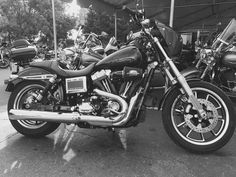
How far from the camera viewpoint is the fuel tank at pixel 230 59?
10.5 ft

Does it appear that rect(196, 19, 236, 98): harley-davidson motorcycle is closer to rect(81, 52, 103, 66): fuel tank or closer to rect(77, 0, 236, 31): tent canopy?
rect(81, 52, 103, 66): fuel tank

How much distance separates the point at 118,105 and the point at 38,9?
14.5 meters

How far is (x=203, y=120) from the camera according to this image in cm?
219

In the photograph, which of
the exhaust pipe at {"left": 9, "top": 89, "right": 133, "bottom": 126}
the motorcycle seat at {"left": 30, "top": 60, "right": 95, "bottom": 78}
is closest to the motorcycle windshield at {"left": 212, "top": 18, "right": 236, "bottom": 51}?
the exhaust pipe at {"left": 9, "top": 89, "right": 133, "bottom": 126}

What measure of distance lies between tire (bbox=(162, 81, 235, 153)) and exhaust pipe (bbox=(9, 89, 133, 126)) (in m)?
0.45

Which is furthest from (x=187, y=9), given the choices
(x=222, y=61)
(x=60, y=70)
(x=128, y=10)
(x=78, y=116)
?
(x=78, y=116)

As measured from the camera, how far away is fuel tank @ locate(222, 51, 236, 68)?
10.5 feet

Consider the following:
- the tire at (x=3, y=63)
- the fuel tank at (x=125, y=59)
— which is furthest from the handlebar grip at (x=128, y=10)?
the tire at (x=3, y=63)

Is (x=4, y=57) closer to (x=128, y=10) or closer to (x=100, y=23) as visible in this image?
(x=100, y=23)

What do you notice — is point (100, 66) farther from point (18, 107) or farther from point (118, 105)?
point (18, 107)

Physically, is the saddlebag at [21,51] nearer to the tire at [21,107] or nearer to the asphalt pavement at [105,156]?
the tire at [21,107]

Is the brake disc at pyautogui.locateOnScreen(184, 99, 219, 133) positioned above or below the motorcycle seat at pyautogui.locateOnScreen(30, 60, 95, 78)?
below

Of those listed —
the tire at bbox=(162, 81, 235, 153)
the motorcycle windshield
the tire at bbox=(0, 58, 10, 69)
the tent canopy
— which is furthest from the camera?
the tire at bbox=(0, 58, 10, 69)

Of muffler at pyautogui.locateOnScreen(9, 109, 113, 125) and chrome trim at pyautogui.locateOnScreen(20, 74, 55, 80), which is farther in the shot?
chrome trim at pyautogui.locateOnScreen(20, 74, 55, 80)
